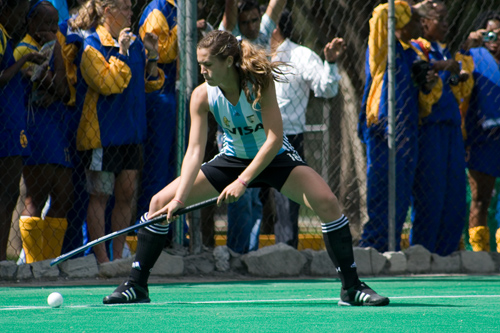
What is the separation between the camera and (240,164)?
4.96 m

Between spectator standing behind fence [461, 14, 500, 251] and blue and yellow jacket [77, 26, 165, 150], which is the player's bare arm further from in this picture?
spectator standing behind fence [461, 14, 500, 251]

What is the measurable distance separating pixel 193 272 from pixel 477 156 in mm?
2997

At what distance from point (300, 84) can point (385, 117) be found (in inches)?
32.5

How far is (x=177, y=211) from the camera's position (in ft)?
15.4

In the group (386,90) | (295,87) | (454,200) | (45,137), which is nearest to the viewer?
(45,137)

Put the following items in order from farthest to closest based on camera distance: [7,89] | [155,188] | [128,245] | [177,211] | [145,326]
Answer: [128,245] < [155,188] < [7,89] < [177,211] < [145,326]

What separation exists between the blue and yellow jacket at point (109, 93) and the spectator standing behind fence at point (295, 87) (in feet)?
4.27

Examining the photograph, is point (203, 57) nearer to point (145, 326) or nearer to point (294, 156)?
point (294, 156)

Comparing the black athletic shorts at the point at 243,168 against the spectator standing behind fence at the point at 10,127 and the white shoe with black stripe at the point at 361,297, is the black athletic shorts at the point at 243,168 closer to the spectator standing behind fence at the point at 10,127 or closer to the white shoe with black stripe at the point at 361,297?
the white shoe with black stripe at the point at 361,297

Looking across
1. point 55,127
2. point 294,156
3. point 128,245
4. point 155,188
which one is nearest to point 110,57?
point 55,127

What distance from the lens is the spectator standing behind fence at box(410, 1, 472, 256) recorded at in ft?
24.5

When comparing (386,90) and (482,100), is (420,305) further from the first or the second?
(482,100)

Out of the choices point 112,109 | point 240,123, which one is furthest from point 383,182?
point 240,123

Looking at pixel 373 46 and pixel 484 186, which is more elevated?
pixel 373 46
